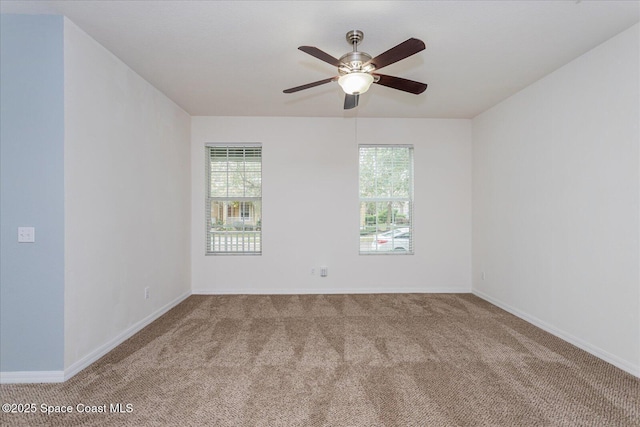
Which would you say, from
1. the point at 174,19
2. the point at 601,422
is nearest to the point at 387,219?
the point at 601,422

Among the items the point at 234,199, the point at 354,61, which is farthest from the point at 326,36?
the point at 234,199

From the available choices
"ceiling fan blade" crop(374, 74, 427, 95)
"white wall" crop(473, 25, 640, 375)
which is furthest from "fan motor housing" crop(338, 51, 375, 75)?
"white wall" crop(473, 25, 640, 375)

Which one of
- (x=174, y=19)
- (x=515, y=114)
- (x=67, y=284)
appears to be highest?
(x=174, y=19)

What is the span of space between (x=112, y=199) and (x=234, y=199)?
6.26ft

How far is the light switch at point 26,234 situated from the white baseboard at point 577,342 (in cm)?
448

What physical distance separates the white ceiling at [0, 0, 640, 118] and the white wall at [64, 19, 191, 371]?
279 mm

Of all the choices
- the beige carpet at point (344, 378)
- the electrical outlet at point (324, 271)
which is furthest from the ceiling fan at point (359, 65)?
the electrical outlet at point (324, 271)

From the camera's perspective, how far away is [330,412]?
1.81 metres

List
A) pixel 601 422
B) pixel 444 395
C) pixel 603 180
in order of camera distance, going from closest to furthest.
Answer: pixel 601 422 < pixel 444 395 < pixel 603 180

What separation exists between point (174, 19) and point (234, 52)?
54cm

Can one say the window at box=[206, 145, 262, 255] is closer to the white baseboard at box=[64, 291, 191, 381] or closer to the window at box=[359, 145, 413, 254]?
the white baseboard at box=[64, 291, 191, 381]

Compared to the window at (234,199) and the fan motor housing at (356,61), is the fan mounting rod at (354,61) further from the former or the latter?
the window at (234,199)

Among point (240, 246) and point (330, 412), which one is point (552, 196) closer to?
point (330, 412)

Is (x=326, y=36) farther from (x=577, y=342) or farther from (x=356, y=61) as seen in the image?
(x=577, y=342)
